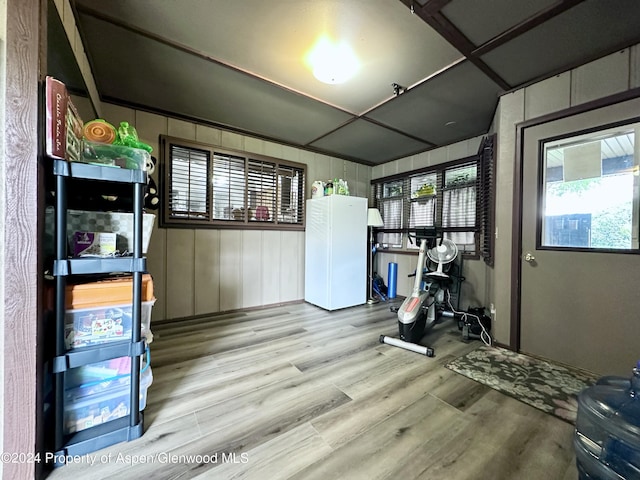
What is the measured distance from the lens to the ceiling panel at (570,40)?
1475 mm

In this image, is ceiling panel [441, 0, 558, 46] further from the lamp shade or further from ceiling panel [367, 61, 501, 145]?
the lamp shade

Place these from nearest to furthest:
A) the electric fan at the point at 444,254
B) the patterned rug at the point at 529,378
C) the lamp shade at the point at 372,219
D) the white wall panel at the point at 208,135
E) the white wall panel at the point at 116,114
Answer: the patterned rug at the point at 529,378 < the white wall panel at the point at 116,114 < the electric fan at the point at 444,254 < the white wall panel at the point at 208,135 < the lamp shade at the point at 372,219

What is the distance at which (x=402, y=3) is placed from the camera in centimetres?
145

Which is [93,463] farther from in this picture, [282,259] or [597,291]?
[597,291]

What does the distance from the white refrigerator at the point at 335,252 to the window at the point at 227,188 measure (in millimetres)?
430

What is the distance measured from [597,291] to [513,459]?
1.55 m

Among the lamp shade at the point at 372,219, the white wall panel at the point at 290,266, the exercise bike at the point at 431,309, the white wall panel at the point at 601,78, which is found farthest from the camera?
the lamp shade at the point at 372,219

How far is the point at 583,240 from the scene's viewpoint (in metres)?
1.95

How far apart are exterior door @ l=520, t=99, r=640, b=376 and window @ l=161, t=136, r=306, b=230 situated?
292 centimetres

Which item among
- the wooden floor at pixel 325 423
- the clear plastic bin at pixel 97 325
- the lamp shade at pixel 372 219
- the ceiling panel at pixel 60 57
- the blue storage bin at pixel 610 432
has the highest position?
the ceiling panel at pixel 60 57

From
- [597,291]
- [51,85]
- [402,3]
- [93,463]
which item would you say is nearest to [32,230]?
[51,85]

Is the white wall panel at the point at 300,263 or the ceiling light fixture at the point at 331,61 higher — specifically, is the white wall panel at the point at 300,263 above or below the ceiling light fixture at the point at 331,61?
below

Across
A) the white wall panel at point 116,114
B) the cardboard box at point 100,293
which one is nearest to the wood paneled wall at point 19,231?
the cardboard box at point 100,293

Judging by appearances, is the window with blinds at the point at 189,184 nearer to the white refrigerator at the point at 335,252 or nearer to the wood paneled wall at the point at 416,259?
the white refrigerator at the point at 335,252
